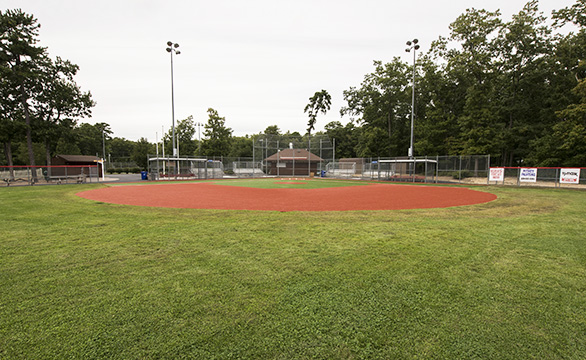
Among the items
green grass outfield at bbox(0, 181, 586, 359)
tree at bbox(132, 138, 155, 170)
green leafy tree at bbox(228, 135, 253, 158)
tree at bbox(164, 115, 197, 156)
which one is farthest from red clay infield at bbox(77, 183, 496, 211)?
tree at bbox(132, 138, 155, 170)

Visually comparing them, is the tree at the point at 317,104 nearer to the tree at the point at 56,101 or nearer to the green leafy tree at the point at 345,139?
the green leafy tree at the point at 345,139

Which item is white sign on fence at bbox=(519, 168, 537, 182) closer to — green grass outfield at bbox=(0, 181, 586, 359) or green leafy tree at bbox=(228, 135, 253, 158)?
green grass outfield at bbox=(0, 181, 586, 359)

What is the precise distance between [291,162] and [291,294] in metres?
41.4

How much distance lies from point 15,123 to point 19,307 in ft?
119

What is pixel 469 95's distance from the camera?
110ft

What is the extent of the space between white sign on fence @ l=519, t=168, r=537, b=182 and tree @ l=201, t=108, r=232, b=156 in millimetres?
41371

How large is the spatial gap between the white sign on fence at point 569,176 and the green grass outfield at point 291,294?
58.1 ft

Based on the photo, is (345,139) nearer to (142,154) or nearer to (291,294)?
(142,154)

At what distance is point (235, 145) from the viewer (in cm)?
7388

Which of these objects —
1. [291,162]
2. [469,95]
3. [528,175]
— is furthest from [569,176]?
[291,162]

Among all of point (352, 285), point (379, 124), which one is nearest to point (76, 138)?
point (352, 285)

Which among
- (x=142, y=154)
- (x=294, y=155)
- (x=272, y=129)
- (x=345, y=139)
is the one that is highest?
(x=272, y=129)

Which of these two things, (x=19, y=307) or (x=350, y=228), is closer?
(x=19, y=307)

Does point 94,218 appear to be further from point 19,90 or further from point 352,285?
point 19,90
